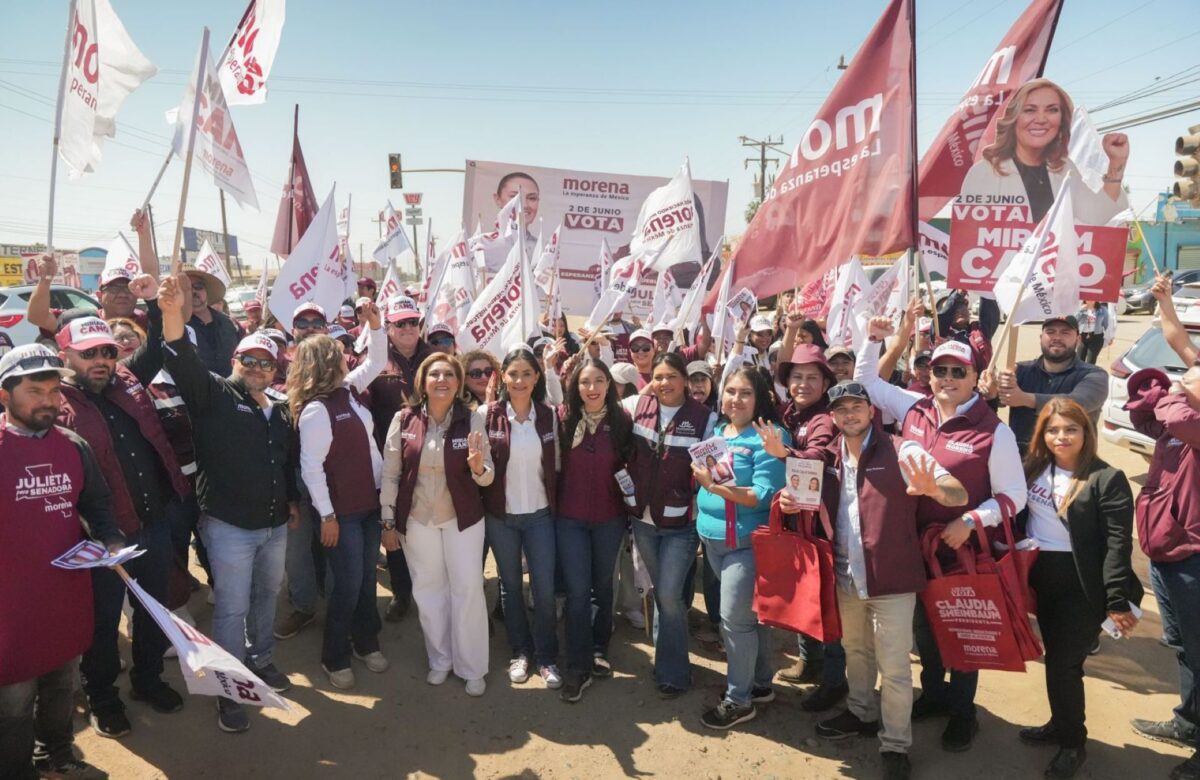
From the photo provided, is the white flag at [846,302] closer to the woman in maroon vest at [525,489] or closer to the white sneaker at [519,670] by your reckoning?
the woman in maroon vest at [525,489]

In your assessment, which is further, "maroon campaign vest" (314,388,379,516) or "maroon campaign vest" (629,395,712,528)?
"maroon campaign vest" (314,388,379,516)

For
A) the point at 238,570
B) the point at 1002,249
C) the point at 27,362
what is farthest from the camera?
the point at 1002,249

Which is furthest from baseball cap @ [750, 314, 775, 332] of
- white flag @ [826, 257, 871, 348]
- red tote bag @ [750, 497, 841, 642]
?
red tote bag @ [750, 497, 841, 642]

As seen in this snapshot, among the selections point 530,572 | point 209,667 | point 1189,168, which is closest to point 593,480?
point 530,572

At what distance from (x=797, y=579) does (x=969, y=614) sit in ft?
2.79

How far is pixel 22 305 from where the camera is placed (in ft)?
43.6

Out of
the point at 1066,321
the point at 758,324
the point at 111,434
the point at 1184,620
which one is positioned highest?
the point at 758,324

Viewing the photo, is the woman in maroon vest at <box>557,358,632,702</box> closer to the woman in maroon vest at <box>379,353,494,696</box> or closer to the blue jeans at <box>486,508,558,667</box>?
the blue jeans at <box>486,508,558,667</box>

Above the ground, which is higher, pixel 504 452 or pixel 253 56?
pixel 253 56

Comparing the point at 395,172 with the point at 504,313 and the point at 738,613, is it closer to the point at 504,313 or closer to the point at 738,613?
the point at 504,313

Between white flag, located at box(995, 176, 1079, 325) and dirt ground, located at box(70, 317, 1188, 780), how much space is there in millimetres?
2423

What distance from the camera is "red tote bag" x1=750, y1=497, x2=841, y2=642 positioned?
373cm

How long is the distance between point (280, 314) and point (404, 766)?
12.5ft

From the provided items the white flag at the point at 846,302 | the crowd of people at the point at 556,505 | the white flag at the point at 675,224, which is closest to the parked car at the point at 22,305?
the crowd of people at the point at 556,505
